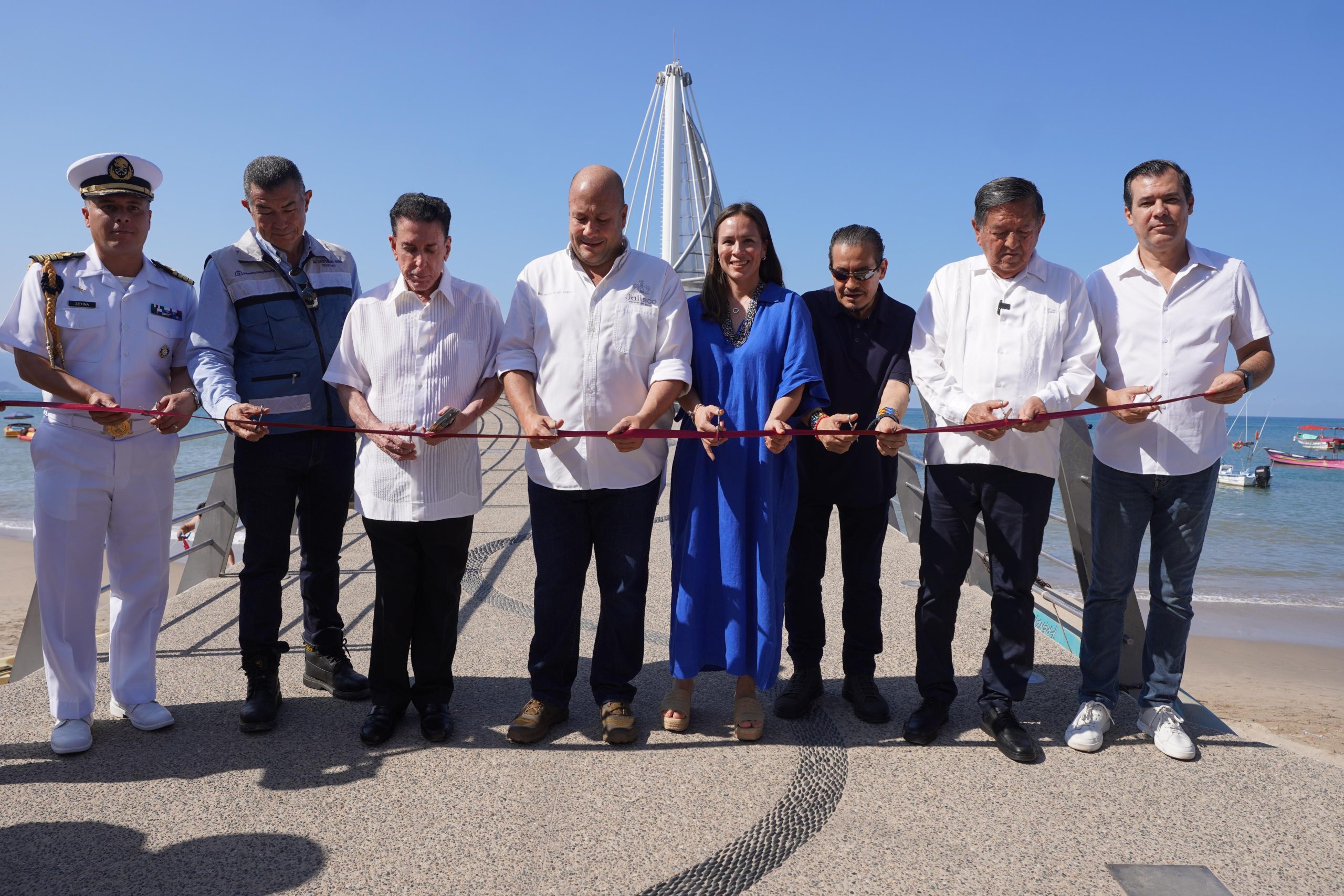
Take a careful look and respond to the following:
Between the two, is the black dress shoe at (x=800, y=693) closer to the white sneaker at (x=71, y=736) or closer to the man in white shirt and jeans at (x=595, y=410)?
the man in white shirt and jeans at (x=595, y=410)

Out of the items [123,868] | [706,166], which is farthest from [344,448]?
[706,166]

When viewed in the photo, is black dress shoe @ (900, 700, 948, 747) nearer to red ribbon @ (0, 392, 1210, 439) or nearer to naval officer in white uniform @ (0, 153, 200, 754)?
red ribbon @ (0, 392, 1210, 439)

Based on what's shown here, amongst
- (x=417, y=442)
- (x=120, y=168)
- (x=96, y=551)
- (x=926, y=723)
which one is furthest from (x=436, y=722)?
(x=120, y=168)

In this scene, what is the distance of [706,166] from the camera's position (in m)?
29.4

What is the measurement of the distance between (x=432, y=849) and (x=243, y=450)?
61.6 inches

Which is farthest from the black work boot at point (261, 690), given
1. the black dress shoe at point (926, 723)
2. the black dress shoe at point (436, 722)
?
the black dress shoe at point (926, 723)

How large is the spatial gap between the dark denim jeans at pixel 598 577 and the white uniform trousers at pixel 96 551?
1.26m

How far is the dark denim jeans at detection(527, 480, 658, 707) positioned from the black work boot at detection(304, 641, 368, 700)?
750 millimetres

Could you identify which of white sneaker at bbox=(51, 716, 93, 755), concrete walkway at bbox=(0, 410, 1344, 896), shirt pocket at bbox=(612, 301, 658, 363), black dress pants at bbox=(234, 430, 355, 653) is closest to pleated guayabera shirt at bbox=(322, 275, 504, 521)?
black dress pants at bbox=(234, 430, 355, 653)

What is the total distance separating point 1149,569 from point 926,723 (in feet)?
3.01

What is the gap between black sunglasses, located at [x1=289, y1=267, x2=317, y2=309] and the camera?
2906 mm

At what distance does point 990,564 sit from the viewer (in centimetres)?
275

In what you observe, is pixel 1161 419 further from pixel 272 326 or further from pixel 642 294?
pixel 272 326

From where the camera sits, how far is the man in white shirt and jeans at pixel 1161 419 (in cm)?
266
